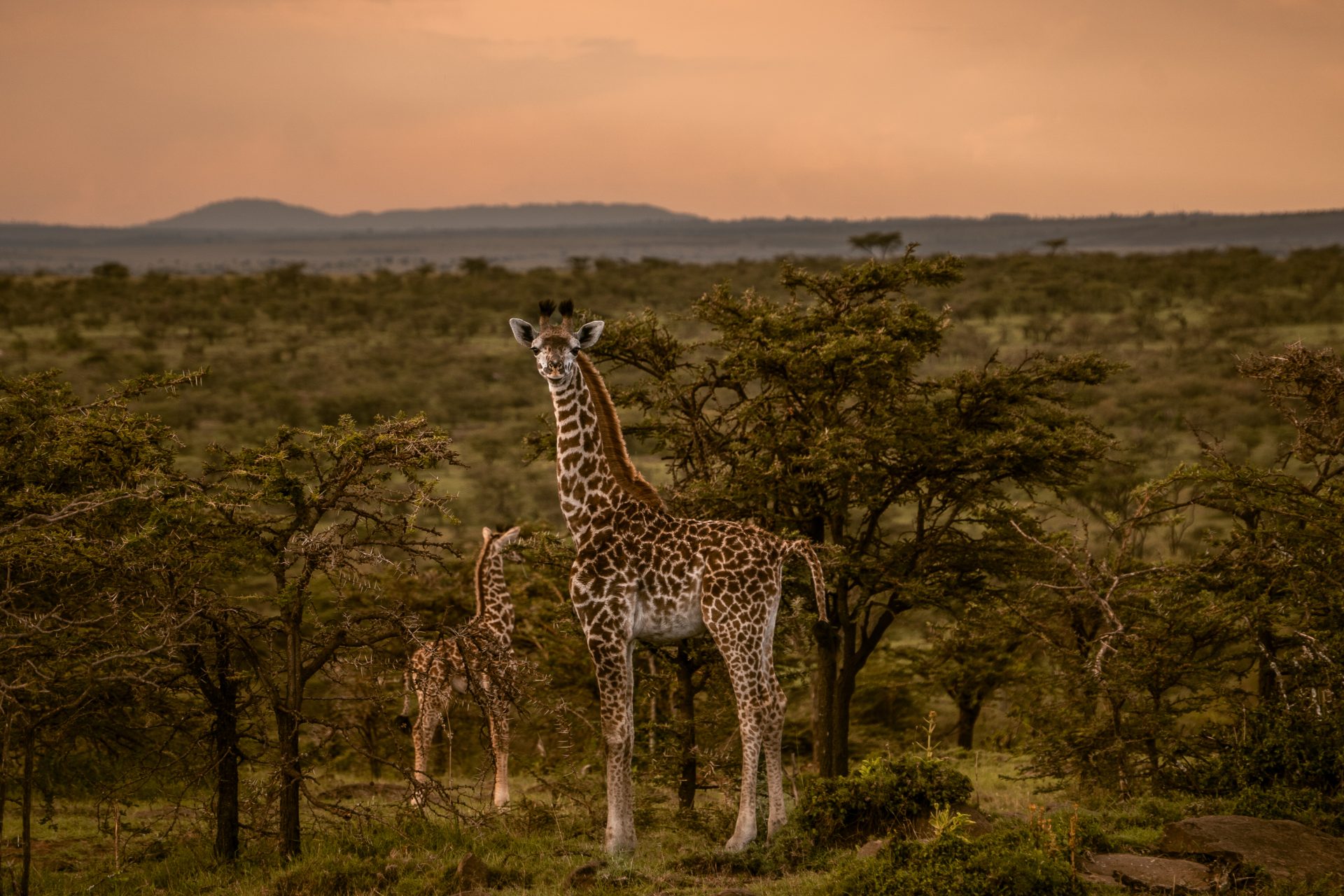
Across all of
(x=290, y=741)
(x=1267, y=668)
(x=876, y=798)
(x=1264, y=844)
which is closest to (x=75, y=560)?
(x=290, y=741)

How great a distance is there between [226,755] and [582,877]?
129 inches

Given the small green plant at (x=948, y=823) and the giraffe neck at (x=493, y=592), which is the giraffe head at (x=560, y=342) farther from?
the small green plant at (x=948, y=823)

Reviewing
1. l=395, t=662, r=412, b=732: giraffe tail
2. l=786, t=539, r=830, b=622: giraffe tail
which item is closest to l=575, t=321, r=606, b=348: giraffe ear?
l=786, t=539, r=830, b=622: giraffe tail

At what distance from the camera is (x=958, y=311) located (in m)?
80.0

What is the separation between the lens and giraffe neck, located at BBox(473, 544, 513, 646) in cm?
1501

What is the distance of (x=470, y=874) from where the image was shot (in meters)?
10.6

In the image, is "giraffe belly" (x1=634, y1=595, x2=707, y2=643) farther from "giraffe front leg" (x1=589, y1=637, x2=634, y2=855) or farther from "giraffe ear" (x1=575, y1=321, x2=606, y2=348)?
"giraffe ear" (x1=575, y1=321, x2=606, y2=348)

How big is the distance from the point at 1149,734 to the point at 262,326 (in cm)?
7837

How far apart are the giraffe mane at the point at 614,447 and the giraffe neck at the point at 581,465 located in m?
0.04

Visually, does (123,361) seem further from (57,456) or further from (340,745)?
(57,456)

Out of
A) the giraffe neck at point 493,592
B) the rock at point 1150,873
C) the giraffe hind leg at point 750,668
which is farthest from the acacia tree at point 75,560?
the rock at point 1150,873

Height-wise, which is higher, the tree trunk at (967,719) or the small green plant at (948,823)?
the small green plant at (948,823)

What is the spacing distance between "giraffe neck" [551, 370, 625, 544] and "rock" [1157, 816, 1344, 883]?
5411 millimetres

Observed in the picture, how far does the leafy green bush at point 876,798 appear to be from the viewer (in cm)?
1120
